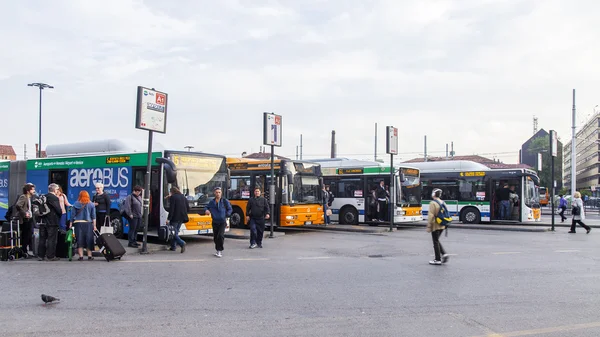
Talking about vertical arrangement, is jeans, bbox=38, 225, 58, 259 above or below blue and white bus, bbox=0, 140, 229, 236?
below

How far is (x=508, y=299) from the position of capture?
755cm

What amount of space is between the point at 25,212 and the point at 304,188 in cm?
1052

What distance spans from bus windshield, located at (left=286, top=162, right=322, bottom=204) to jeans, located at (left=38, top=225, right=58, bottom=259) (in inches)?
375

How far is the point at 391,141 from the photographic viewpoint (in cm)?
2097

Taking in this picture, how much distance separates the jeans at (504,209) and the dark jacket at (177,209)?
17152 millimetres

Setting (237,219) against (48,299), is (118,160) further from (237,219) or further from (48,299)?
(48,299)

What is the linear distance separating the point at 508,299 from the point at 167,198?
382 inches

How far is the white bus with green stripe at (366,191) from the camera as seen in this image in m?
22.6

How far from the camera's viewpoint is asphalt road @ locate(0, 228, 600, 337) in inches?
237

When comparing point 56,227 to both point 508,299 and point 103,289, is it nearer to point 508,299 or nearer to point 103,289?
point 103,289

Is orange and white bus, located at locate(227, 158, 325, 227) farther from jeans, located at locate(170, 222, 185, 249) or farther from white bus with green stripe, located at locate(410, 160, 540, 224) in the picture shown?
white bus with green stripe, located at locate(410, 160, 540, 224)

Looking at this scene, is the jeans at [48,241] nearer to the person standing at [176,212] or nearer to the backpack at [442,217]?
the person standing at [176,212]

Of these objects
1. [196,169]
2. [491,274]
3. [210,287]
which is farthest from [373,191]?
[210,287]

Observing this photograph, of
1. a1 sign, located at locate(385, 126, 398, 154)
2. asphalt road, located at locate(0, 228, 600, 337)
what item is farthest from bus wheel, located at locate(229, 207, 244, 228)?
asphalt road, located at locate(0, 228, 600, 337)
